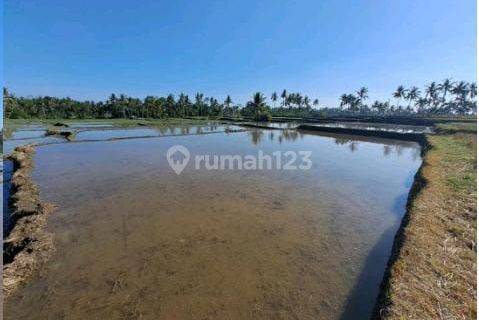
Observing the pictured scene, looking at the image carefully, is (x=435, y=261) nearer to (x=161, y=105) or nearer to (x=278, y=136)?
(x=278, y=136)

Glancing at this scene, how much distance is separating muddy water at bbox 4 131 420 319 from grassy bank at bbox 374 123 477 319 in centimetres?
53

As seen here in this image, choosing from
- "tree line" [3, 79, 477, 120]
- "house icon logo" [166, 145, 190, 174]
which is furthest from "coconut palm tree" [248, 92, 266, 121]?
"house icon logo" [166, 145, 190, 174]

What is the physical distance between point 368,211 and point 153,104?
59.3 meters

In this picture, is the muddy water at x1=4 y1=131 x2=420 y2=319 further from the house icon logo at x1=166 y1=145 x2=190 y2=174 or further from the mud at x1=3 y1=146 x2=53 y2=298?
the house icon logo at x1=166 y1=145 x2=190 y2=174

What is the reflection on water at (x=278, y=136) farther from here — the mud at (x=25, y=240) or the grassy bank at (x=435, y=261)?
the mud at (x=25, y=240)

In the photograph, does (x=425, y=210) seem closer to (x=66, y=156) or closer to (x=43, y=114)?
(x=66, y=156)

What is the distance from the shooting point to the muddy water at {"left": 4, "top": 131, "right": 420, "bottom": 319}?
3.63m

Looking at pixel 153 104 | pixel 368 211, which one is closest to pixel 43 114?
pixel 153 104

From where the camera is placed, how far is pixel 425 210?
19.4 feet

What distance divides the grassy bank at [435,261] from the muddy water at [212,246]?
1.73 ft

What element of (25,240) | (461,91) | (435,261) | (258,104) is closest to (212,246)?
(25,240)

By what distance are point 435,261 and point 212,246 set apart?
401cm

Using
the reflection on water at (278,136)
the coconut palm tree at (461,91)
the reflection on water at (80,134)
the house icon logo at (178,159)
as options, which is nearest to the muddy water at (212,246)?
the house icon logo at (178,159)

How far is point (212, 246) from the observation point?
5.19 metres
